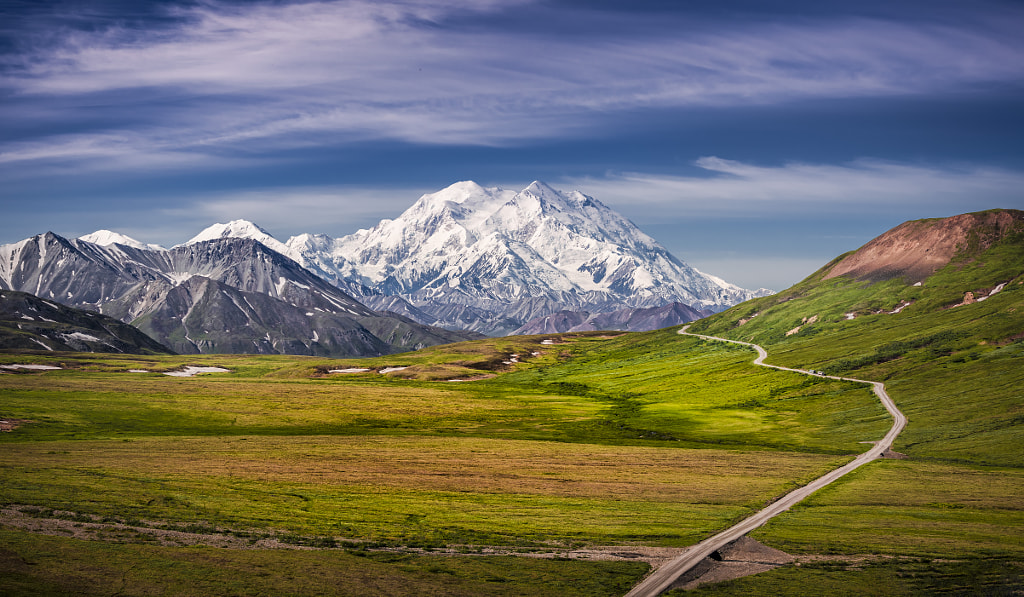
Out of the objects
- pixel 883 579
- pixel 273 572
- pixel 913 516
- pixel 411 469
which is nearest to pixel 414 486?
pixel 411 469

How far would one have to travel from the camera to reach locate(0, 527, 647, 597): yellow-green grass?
1768 inches

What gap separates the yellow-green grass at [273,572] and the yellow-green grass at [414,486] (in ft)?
23.0

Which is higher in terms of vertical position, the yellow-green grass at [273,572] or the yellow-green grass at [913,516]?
the yellow-green grass at [273,572]

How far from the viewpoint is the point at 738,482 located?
285 ft

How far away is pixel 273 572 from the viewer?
48812 mm

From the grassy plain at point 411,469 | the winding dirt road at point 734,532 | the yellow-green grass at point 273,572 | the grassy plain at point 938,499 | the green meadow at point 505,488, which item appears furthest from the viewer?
the grassy plain at point 411,469

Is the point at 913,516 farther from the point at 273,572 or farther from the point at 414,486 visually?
the point at 273,572

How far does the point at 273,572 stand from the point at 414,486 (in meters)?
33.8

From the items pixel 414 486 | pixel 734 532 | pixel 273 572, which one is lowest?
pixel 414 486

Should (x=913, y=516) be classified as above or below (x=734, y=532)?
below

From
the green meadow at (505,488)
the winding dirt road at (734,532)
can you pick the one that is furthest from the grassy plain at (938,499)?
the winding dirt road at (734,532)

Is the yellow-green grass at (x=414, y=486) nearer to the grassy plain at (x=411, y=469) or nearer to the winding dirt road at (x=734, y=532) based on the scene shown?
the grassy plain at (x=411, y=469)

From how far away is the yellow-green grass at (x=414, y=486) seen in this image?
6375 cm

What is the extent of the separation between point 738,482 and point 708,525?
74.7 ft
